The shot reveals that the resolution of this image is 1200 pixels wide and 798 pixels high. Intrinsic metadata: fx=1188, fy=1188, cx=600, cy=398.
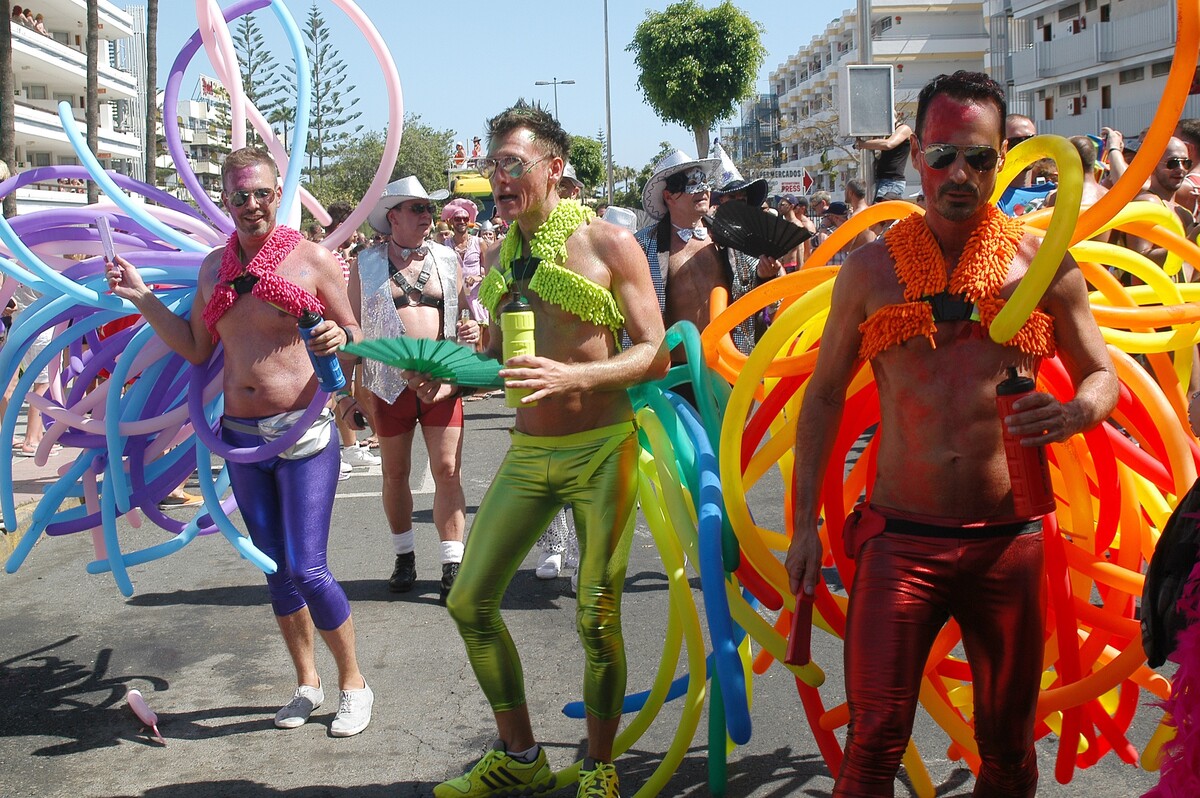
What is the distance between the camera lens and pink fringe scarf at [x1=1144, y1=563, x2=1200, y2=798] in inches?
78.8

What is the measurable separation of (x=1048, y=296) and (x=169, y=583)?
5.40 metres

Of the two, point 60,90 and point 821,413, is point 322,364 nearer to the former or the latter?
point 821,413

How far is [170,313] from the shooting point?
4.47 meters

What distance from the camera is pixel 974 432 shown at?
2742 mm

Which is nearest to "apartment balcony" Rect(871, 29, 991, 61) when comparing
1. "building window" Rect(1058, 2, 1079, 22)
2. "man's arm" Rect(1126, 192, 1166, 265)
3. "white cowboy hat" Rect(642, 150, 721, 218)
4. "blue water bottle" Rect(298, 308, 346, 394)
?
"building window" Rect(1058, 2, 1079, 22)

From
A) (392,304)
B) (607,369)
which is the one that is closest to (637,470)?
(607,369)

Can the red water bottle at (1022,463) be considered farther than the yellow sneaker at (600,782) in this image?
No

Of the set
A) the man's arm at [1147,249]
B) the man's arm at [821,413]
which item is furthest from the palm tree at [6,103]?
the man's arm at [821,413]

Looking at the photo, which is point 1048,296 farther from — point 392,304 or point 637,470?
point 392,304

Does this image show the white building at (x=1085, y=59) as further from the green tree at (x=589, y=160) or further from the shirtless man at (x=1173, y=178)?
the shirtless man at (x=1173, y=178)

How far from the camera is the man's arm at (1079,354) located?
2627 millimetres

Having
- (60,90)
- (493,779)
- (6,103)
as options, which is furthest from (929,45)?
(493,779)

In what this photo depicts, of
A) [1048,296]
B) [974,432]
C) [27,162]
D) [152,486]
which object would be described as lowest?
[152,486]

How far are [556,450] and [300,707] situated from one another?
64.4 inches
